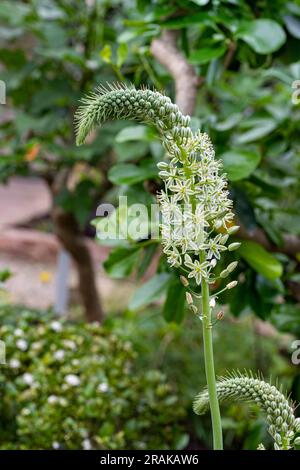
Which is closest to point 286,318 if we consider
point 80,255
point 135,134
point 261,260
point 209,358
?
point 261,260

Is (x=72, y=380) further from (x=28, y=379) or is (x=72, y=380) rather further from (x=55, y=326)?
(x=55, y=326)

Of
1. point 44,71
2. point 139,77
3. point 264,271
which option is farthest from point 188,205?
point 44,71

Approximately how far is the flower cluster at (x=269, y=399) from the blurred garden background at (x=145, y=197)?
15 cm

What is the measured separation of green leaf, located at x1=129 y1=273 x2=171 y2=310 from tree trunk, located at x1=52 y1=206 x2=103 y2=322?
2.78 feet

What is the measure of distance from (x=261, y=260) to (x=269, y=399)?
499mm

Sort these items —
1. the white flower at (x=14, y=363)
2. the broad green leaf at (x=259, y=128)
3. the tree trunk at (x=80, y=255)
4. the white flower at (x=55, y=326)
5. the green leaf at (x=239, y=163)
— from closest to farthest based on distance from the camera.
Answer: the green leaf at (x=239, y=163) < the broad green leaf at (x=259, y=128) < the white flower at (x=14, y=363) < the white flower at (x=55, y=326) < the tree trunk at (x=80, y=255)

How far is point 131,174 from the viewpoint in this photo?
45.1 inches

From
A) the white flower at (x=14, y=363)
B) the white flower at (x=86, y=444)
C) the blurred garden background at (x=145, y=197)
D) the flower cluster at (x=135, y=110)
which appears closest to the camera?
the flower cluster at (x=135, y=110)

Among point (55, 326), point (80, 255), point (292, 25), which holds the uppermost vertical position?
point (292, 25)

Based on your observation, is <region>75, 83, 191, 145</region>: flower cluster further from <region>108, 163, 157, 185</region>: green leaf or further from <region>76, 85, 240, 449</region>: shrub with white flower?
<region>108, 163, 157, 185</region>: green leaf

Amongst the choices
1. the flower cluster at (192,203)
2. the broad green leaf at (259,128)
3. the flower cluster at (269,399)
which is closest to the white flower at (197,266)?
the flower cluster at (192,203)

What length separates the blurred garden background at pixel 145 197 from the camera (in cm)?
119

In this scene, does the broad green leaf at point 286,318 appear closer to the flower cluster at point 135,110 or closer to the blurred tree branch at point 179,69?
the blurred tree branch at point 179,69

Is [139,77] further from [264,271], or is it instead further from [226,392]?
[226,392]
